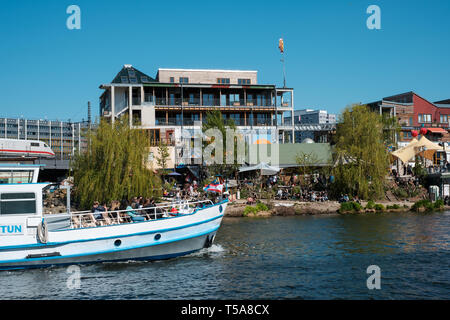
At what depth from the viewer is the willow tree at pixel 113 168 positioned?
1569 inches

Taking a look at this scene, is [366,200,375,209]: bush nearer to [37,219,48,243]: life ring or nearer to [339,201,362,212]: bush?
[339,201,362,212]: bush

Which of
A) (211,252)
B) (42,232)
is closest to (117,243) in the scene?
(42,232)

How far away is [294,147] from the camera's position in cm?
6281

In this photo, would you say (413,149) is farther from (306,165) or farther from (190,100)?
(190,100)

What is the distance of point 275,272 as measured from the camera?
69.8 ft

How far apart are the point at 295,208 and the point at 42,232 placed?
2848 centimetres

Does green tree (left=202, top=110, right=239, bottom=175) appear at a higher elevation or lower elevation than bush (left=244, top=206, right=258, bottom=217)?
higher

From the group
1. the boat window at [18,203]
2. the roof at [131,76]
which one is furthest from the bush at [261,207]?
the roof at [131,76]

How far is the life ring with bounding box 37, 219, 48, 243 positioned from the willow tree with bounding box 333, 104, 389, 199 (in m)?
34.3

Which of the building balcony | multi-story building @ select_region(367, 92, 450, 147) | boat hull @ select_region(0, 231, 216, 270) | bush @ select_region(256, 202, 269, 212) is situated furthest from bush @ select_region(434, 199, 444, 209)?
boat hull @ select_region(0, 231, 216, 270)

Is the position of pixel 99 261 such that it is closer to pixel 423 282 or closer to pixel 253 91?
pixel 423 282

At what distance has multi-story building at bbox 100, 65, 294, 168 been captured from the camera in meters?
64.7

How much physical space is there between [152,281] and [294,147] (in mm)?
44602
